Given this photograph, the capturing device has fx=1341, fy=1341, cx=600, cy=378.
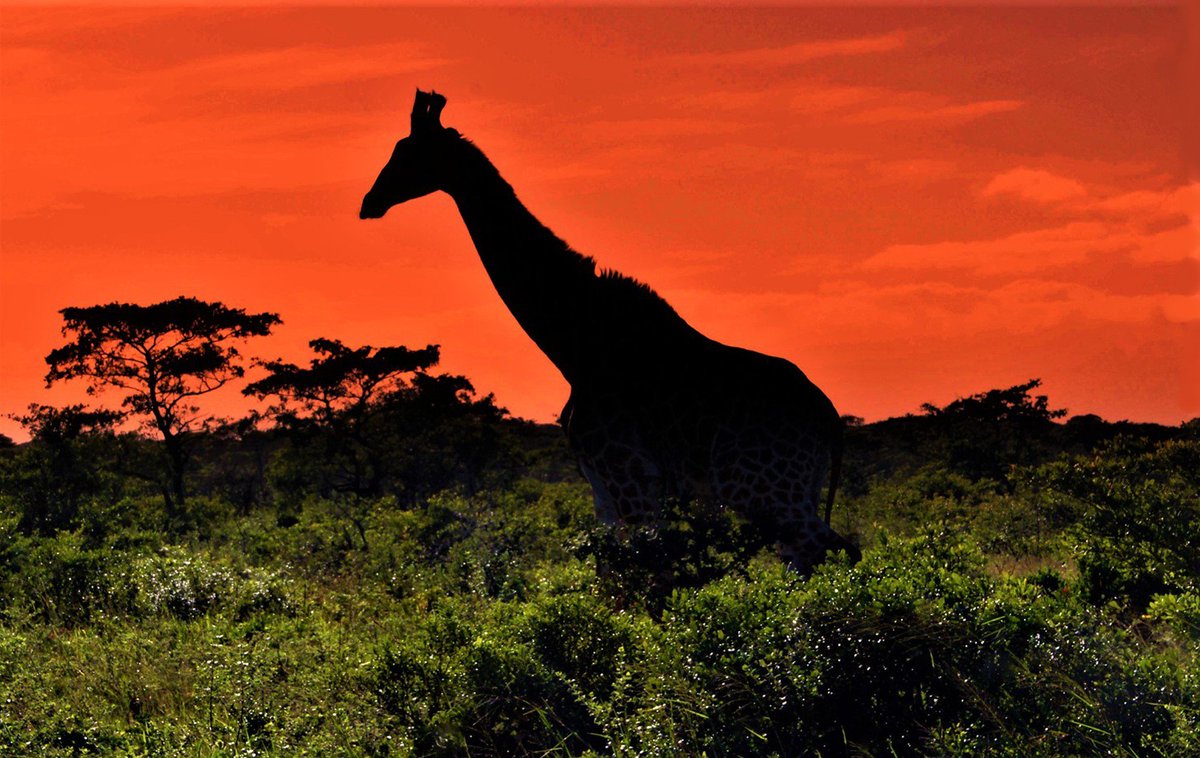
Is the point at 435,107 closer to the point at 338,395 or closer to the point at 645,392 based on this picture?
the point at 645,392

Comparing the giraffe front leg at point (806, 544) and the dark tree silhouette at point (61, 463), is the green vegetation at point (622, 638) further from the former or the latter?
the dark tree silhouette at point (61, 463)

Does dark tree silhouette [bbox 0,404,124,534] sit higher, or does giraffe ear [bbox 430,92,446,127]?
giraffe ear [bbox 430,92,446,127]

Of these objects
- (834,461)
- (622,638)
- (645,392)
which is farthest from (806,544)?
(622,638)

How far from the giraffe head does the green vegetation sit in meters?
3.85

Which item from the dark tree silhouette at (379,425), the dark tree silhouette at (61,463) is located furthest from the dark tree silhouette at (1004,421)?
the dark tree silhouette at (61,463)

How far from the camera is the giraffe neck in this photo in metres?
12.1

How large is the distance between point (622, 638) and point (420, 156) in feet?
18.9

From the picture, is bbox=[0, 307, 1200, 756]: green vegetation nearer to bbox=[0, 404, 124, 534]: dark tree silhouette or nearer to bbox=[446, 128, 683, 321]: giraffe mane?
bbox=[446, 128, 683, 321]: giraffe mane

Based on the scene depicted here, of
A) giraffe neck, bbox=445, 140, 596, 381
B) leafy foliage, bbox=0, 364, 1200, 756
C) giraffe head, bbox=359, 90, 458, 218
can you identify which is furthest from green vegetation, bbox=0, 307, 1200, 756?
giraffe head, bbox=359, 90, 458, 218

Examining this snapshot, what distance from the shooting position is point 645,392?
11.5 metres

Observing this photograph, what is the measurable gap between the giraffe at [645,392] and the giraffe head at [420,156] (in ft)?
0.07

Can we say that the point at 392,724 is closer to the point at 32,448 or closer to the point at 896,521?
the point at 896,521

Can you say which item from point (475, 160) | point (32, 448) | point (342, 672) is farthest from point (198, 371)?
point (342, 672)

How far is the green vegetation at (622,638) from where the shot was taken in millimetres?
7160
